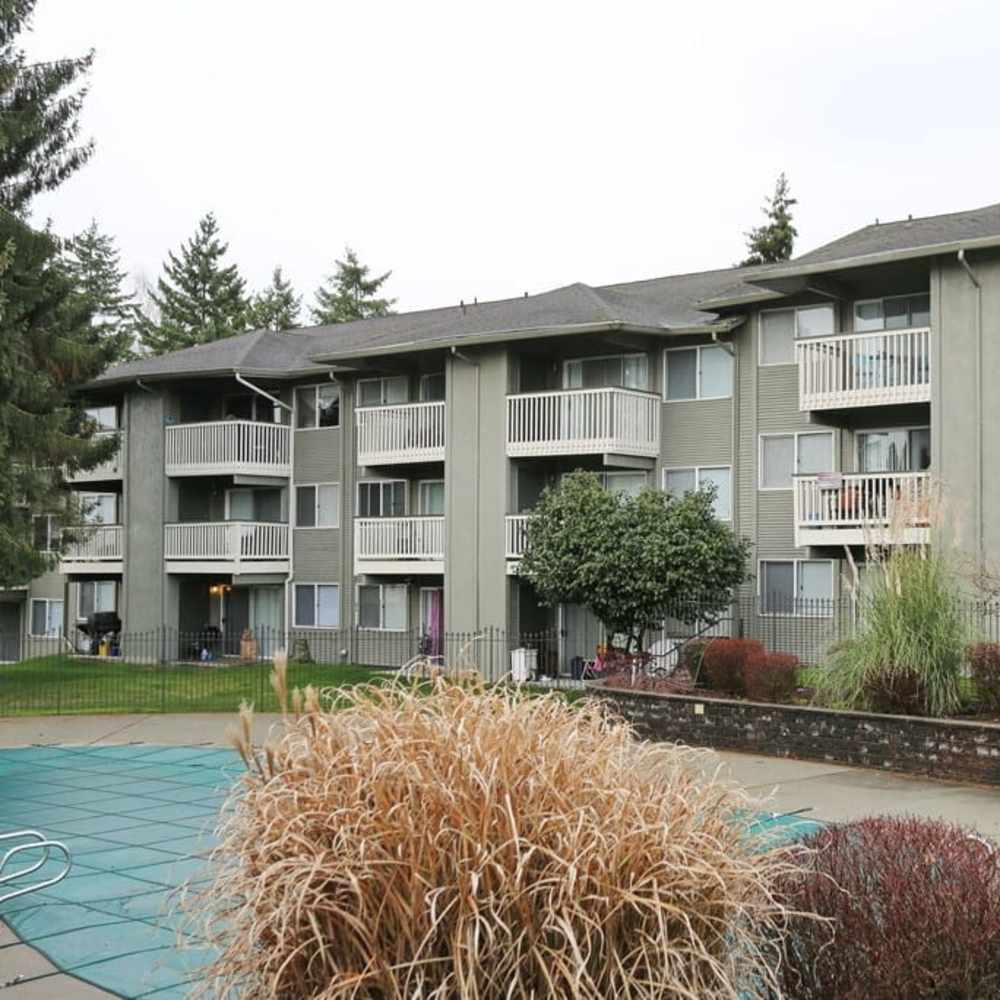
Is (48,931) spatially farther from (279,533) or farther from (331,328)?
(331,328)

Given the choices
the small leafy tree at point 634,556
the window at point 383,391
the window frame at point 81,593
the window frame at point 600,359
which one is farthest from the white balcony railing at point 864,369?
the window frame at point 81,593

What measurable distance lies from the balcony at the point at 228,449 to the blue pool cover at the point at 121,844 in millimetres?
14443

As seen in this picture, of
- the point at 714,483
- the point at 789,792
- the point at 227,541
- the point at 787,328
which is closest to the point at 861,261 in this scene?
the point at 787,328

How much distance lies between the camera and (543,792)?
4289 mm

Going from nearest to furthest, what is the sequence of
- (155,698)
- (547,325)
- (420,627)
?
(155,698), (547,325), (420,627)

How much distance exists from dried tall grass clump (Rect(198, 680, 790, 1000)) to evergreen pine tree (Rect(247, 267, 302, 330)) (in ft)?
199

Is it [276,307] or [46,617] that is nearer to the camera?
[46,617]

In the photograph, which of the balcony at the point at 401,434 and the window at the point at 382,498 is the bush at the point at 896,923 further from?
the window at the point at 382,498

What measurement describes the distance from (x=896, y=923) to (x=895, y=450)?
67.8 feet

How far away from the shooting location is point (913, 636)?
14508mm

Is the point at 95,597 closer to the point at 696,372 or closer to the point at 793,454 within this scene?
the point at 696,372

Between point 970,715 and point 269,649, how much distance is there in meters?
20.3

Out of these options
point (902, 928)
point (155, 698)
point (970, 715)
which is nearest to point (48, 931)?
point (902, 928)

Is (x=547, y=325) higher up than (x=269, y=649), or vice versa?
(x=547, y=325)
